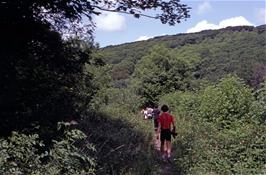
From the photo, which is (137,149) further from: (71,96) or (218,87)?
(218,87)

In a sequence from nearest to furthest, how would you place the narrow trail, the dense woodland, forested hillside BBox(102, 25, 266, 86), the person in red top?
1. the dense woodland
2. the narrow trail
3. the person in red top
4. forested hillside BBox(102, 25, 266, 86)

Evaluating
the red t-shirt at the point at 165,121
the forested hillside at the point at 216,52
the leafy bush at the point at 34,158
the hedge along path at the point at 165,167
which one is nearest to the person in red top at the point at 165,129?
the red t-shirt at the point at 165,121

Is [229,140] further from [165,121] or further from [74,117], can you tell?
[74,117]

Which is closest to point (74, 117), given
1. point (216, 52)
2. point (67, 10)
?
point (67, 10)

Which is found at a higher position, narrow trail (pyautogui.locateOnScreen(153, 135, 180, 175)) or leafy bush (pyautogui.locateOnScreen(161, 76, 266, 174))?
leafy bush (pyautogui.locateOnScreen(161, 76, 266, 174))

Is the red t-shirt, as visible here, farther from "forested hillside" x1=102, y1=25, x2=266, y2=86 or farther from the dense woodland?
"forested hillside" x1=102, y1=25, x2=266, y2=86

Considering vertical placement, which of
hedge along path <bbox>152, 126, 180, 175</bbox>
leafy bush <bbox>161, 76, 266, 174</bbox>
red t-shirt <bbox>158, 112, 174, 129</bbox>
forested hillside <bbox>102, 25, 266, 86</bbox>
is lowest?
forested hillside <bbox>102, 25, 266, 86</bbox>

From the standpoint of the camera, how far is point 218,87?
18.0 metres

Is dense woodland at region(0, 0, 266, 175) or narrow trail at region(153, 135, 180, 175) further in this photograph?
narrow trail at region(153, 135, 180, 175)

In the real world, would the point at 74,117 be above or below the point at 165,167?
above

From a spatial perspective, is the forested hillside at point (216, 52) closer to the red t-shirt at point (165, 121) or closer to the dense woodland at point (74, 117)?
the dense woodland at point (74, 117)

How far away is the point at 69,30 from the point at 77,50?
1.79ft

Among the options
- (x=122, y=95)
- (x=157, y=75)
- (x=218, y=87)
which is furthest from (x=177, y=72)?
(x=218, y=87)

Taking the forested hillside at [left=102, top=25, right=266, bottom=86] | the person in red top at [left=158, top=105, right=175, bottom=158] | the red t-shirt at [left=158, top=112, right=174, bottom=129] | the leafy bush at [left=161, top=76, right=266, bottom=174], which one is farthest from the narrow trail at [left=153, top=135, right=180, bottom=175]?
the forested hillside at [left=102, top=25, right=266, bottom=86]
